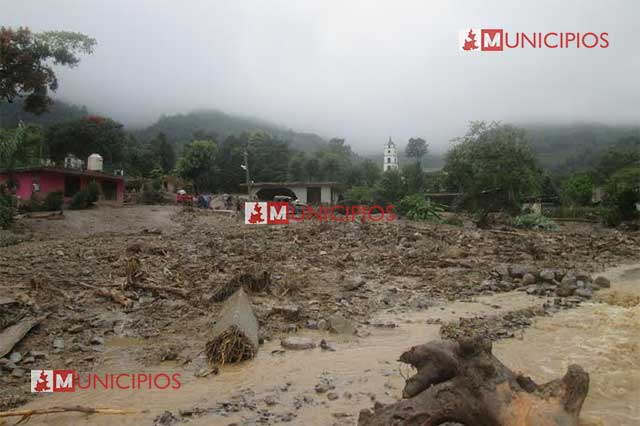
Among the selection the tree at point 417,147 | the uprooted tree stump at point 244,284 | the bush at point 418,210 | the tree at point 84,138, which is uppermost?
the tree at point 417,147

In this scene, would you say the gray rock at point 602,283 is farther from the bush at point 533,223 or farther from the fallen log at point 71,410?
the bush at point 533,223

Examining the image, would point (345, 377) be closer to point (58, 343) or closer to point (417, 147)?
point (58, 343)

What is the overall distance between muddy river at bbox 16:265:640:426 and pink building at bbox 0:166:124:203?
60.0 ft

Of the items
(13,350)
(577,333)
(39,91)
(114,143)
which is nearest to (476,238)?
(577,333)

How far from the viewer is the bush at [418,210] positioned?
2124 cm

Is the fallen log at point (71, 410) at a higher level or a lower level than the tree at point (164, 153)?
lower

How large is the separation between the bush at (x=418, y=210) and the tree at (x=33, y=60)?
1747 cm

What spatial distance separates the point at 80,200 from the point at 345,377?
1937 cm

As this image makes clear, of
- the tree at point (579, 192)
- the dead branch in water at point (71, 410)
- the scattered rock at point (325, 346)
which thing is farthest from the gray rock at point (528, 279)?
the tree at point (579, 192)

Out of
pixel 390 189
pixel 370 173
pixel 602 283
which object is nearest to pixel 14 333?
pixel 602 283

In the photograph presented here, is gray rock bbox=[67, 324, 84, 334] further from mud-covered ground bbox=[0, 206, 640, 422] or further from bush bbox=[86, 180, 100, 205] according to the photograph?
bush bbox=[86, 180, 100, 205]

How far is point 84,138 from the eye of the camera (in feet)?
110

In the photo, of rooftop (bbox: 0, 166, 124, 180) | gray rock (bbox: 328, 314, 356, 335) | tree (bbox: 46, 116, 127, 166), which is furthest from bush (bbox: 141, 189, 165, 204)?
gray rock (bbox: 328, 314, 356, 335)

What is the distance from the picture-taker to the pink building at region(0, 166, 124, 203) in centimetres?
1906
